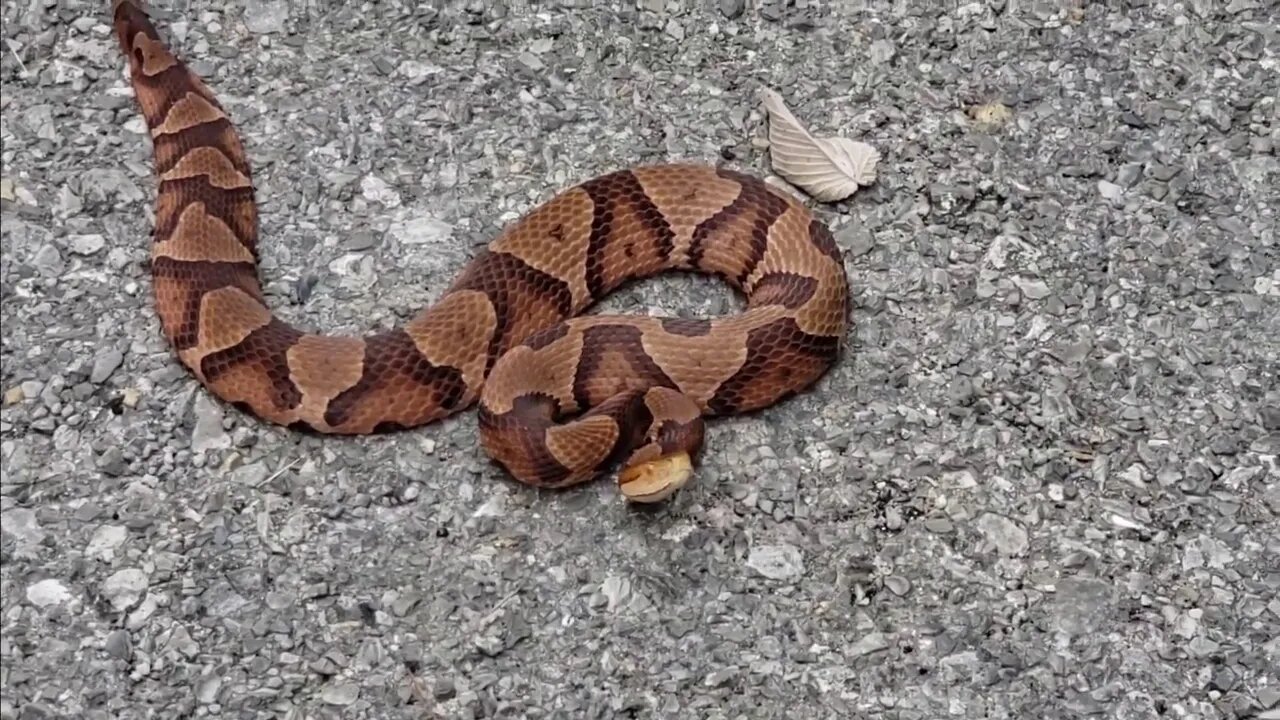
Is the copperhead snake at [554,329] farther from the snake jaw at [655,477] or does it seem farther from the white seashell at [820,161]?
the white seashell at [820,161]

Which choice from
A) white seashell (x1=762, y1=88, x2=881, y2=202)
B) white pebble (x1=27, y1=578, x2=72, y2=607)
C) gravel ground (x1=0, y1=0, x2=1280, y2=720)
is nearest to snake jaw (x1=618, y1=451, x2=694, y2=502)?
gravel ground (x1=0, y1=0, x2=1280, y2=720)

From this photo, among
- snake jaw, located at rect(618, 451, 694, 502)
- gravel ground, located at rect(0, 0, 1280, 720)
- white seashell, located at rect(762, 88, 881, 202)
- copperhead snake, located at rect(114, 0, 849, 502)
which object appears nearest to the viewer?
gravel ground, located at rect(0, 0, 1280, 720)

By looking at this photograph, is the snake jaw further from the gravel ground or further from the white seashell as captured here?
the white seashell

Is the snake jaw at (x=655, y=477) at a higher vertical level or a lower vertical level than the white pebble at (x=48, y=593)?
higher

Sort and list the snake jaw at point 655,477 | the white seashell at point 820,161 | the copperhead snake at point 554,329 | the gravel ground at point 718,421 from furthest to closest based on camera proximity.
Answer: the white seashell at point 820,161, the copperhead snake at point 554,329, the snake jaw at point 655,477, the gravel ground at point 718,421

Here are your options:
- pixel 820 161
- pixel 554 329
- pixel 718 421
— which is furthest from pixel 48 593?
pixel 820 161

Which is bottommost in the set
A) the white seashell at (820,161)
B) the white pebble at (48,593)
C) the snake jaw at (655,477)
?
the white pebble at (48,593)

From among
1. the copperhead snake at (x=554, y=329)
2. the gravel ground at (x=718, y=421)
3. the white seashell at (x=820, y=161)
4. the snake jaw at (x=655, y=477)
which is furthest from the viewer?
the white seashell at (x=820, y=161)

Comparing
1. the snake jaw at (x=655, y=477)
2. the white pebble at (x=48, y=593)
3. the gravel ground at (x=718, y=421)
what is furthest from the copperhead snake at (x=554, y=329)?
the white pebble at (x=48, y=593)

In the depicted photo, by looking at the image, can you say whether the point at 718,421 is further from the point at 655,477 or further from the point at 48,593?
the point at 48,593
